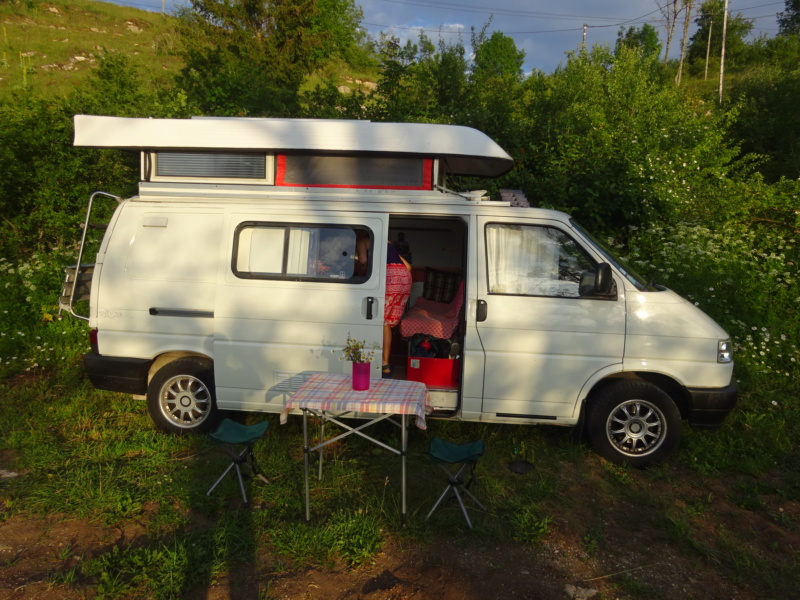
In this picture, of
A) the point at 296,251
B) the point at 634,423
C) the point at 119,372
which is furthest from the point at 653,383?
the point at 119,372

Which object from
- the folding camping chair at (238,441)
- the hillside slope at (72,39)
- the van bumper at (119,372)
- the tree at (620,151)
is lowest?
the folding camping chair at (238,441)

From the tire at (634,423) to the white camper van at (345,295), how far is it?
Result: 0.5 inches

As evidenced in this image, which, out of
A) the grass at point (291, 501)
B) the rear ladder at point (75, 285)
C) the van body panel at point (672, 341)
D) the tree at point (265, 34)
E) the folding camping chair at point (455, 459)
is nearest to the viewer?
the grass at point (291, 501)

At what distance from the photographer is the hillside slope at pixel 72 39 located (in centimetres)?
2636

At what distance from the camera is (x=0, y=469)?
16.3 feet

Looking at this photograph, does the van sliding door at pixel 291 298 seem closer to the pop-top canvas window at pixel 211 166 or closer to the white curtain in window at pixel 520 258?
the pop-top canvas window at pixel 211 166

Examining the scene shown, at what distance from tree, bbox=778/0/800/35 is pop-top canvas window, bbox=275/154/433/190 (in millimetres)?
42262

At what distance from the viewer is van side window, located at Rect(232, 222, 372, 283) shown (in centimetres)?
510

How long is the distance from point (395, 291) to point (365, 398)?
5.16ft

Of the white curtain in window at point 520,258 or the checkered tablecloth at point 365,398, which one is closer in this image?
the checkered tablecloth at point 365,398

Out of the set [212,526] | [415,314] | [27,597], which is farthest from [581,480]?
[27,597]

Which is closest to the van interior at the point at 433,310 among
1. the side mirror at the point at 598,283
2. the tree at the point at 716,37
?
the side mirror at the point at 598,283

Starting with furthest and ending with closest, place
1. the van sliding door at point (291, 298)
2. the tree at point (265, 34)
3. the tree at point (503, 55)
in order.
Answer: the tree at point (503, 55) → the tree at point (265, 34) → the van sliding door at point (291, 298)

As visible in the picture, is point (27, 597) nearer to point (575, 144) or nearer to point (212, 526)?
point (212, 526)
